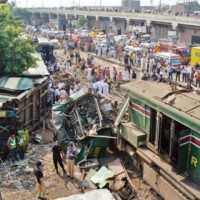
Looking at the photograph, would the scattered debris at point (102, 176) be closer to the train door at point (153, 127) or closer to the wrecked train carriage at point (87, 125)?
the wrecked train carriage at point (87, 125)

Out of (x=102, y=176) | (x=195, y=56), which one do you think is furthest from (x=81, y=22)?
(x=102, y=176)

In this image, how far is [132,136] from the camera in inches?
437

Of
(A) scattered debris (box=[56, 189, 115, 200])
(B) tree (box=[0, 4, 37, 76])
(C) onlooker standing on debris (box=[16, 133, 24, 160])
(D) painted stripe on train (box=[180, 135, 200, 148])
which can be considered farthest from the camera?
(B) tree (box=[0, 4, 37, 76])

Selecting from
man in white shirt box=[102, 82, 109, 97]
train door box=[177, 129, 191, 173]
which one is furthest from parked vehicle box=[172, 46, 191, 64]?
train door box=[177, 129, 191, 173]

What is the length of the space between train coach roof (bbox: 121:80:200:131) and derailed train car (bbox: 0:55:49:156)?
14.0ft

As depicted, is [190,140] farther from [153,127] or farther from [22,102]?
[22,102]

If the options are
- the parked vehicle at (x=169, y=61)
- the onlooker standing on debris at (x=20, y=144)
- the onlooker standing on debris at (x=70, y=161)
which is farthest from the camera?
the parked vehicle at (x=169, y=61)

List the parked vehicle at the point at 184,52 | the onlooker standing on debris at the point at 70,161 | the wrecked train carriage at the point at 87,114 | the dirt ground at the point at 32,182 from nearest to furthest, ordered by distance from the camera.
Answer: the dirt ground at the point at 32,182 → the onlooker standing on debris at the point at 70,161 → the wrecked train carriage at the point at 87,114 → the parked vehicle at the point at 184,52

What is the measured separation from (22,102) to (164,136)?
631 centimetres

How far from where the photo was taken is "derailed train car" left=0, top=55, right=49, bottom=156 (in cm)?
1279

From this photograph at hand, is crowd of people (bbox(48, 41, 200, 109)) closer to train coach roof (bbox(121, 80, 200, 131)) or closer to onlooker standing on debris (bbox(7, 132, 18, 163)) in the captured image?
onlooker standing on debris (bbox(7, 132, 18, 163))

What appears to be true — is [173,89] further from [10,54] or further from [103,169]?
[10,54]

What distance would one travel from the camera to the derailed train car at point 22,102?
12.8 metres

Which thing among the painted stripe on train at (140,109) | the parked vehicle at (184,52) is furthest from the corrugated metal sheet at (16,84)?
the parked vehicle at (184,52)
